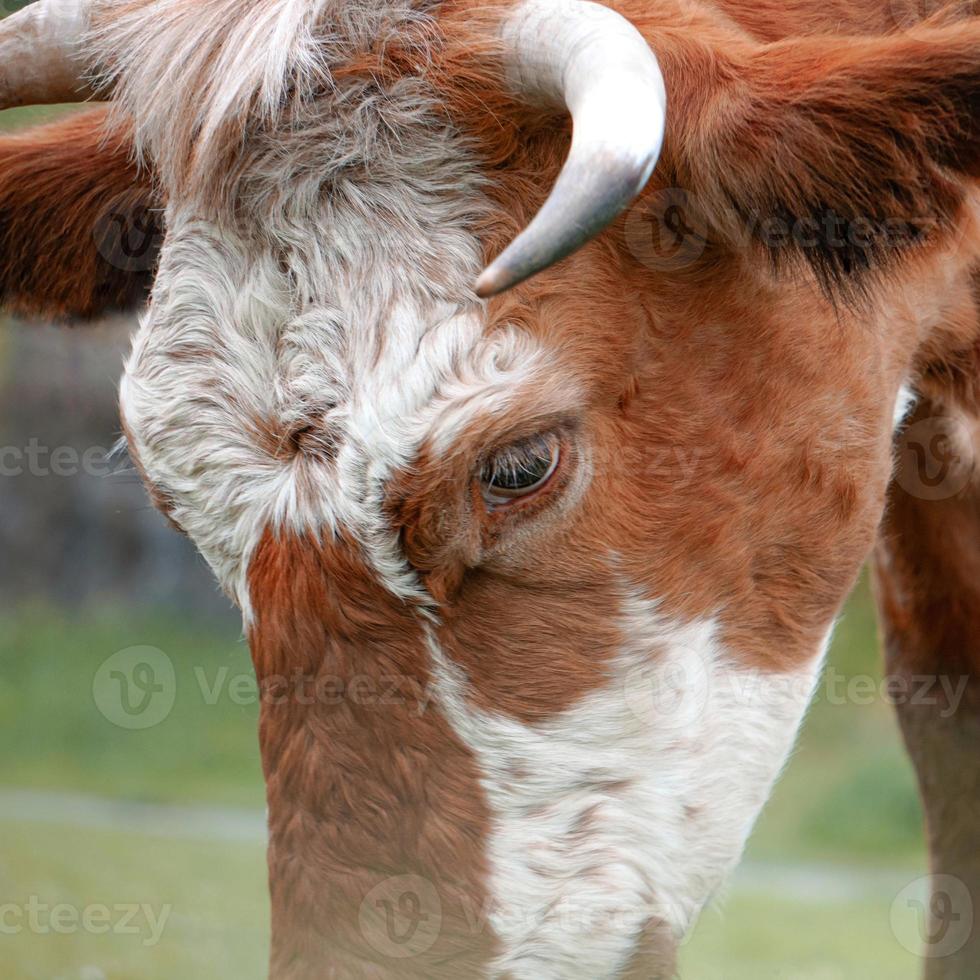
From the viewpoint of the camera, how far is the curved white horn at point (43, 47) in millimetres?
2928

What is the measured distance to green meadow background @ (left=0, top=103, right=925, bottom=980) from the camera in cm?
601

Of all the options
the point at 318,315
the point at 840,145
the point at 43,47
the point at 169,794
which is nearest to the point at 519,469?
the point at 318,315

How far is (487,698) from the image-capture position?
253cm

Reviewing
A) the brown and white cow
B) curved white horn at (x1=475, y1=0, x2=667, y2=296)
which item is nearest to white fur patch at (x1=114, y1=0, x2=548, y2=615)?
the brown and white cow

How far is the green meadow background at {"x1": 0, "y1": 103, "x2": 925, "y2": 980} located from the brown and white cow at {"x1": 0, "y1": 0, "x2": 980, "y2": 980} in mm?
741

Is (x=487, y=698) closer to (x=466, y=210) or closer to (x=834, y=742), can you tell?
(x=466, y=210)

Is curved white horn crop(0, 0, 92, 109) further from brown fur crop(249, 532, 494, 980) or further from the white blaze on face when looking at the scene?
the white blaze on face

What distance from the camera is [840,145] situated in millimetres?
2344

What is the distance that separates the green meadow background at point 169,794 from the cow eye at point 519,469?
1210mm

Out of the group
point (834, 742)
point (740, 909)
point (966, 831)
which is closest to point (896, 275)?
point (966, 831)

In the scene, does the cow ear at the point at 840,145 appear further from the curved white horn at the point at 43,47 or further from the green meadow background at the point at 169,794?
the green meadow background at the point at 169,794

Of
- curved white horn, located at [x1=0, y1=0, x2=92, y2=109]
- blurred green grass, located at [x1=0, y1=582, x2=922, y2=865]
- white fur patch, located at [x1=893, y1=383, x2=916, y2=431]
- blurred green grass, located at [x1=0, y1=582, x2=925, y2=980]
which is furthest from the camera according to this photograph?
blurred green grass, located at [x1=0, y1=582, x2=922, y2=865]

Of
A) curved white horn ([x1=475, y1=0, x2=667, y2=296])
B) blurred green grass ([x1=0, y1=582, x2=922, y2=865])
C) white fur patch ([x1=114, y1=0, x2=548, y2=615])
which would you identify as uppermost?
curved white horn ([x1=475, y1=0, x2=667, y2=296])

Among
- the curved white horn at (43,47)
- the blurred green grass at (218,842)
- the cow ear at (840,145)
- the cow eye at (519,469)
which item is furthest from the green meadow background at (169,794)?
the cow ear at (840,145)
